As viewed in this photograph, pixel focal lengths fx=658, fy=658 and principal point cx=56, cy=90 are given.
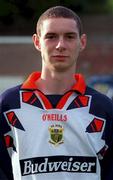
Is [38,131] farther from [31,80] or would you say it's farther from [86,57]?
[86,57]

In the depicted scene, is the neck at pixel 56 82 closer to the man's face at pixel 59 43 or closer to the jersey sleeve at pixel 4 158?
the man's face at pixel 59 43

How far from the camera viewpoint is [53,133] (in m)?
2.45

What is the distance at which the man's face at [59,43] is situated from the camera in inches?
96.3

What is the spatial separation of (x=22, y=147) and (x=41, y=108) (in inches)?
6.6

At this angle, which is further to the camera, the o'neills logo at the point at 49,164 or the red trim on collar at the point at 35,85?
the red trim on collar at the point at 35,85

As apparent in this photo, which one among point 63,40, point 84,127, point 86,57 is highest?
point 63,40

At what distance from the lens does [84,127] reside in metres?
2.48

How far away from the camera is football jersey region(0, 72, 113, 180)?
2.44m

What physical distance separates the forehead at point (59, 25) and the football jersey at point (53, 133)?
22cm

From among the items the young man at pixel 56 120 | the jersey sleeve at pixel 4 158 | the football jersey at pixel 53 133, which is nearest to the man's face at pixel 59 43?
the young man at pixel 56 120

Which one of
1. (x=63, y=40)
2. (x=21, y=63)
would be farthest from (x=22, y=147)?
(x=21, y=63)

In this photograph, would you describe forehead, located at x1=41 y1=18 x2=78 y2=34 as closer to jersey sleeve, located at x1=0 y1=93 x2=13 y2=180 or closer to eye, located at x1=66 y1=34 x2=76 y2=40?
eye, located at x1=66 y1=34 x2=76 y2=40

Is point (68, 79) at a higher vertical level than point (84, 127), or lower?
higher

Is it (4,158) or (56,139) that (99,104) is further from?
(4,158)
